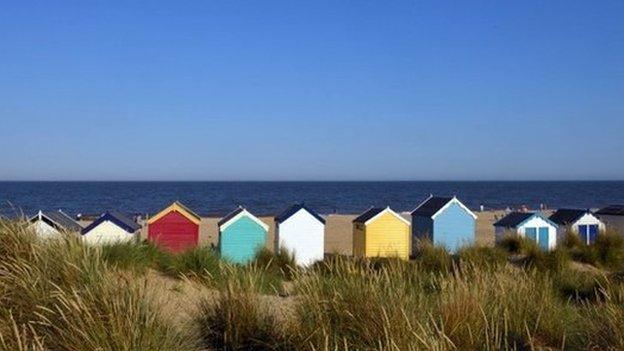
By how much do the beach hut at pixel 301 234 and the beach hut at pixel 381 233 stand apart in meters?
1.17

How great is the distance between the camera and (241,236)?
55.5ft

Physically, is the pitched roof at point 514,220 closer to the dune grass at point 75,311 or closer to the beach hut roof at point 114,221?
the beach hut roof at point 114,221

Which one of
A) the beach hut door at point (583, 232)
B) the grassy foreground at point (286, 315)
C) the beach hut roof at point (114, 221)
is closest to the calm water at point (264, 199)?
the beach hut roof at point (114, 221)

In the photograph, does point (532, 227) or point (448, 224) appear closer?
point (448, 224)

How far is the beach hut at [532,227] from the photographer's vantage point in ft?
63.9

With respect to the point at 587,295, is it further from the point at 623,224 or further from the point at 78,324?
the point at 623,224

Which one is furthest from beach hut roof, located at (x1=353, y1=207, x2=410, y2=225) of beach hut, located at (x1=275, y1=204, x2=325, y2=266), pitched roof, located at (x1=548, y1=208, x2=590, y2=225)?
pitched roof, located at (x1=548, y1=208, x2=590, y2=225)

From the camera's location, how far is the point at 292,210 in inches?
703

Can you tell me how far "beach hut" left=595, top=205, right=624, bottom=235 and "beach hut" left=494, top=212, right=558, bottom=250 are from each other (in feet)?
7.32

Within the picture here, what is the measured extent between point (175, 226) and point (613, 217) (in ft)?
42.7

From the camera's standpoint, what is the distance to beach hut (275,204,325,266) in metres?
17.5

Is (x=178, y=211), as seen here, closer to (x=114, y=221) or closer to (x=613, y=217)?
(x=114, y=221)

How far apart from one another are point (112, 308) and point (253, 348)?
132 cm

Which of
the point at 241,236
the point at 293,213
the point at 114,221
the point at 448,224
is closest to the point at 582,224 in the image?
the point at 448,224
